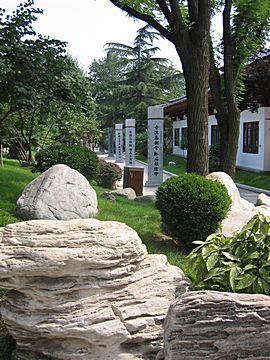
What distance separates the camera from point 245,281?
391cm

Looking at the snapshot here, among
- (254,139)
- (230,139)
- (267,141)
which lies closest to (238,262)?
(230,139)

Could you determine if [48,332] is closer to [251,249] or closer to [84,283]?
[84,283]

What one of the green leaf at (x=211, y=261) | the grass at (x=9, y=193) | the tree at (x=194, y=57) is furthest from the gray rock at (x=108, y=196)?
the green leaf at (x=211, y=261)

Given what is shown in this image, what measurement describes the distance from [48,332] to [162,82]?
44.4m

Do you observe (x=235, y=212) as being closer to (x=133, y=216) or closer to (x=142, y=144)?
(x=133, y=216)

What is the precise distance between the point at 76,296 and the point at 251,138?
2171cm

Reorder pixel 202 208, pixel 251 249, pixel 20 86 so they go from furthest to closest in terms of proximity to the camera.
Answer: pixel 20 86
pixel 202 208
pixel 251 249

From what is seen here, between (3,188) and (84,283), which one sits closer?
(84,283)

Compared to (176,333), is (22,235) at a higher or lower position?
higher

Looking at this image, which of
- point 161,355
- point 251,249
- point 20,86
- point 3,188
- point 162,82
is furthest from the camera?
point 162,82

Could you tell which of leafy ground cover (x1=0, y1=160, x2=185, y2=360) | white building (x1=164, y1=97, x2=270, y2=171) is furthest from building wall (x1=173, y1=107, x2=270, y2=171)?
leafy ground cover (x1=0, y1=160, x2=185, y2=360)

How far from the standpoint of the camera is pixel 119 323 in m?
3.77

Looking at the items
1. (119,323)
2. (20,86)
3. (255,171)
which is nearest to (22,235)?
(119,323)

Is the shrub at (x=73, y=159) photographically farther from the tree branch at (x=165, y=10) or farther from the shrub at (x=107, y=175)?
the tree branch at (x=165, y=10)
